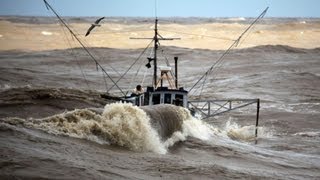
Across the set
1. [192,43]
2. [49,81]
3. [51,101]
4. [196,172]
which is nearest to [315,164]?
[196,172]

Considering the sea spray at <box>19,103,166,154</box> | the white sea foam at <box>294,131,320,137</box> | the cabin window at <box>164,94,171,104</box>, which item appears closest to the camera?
the sea spray at <box>19,103,166,154</box>

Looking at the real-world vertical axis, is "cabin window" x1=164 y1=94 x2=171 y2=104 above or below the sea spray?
below

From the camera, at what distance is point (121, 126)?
15.3 meters

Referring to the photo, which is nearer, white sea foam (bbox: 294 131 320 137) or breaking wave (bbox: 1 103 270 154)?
breaking wave (bbox: 1 103 270 154)

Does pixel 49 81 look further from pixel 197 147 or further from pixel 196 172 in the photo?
pixel 196 172

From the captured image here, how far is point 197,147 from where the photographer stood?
59.9 ft

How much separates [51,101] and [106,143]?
522 inches

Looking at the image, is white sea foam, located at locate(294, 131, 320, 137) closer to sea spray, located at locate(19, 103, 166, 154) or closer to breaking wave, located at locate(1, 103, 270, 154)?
breaking wave, located at locate(1, 103, 270, 154)

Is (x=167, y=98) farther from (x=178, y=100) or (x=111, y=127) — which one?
(x=111, y=127)

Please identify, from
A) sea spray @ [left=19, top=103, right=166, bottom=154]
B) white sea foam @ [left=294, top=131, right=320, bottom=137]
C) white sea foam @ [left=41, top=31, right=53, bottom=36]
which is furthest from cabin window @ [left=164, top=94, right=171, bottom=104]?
white sea foam @ [left=41, top=31, right=53, bottom=36]

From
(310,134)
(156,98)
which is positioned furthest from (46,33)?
(310,134)

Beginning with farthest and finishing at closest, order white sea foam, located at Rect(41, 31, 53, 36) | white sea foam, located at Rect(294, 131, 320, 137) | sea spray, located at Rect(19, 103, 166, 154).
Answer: white sea foam, located at Rect(41, 31, 53, 36) < white sea foam, located at Rect(294, 131, 320, 137) < sea spray, located at Rect(19, 103, 166, 154)

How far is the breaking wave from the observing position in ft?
46.9

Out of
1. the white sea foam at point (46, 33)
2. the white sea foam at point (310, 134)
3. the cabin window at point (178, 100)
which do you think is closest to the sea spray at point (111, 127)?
the cabin window at point (178, 100)
